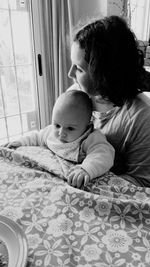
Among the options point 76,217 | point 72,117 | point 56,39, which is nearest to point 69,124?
point 72,117

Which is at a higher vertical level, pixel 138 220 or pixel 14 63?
pixel 14 63

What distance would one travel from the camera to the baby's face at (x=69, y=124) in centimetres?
92

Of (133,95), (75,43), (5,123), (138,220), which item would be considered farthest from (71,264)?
(5,123)

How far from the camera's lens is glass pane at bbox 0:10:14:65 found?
2.09m

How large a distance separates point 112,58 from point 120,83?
0.10m

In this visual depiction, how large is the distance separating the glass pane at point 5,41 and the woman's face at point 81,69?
1.34m

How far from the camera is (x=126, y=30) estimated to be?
0.96 meters

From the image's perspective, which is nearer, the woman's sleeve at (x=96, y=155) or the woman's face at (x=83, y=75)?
the woman's sleeve at (x=96, y=155)

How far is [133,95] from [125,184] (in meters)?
0.41

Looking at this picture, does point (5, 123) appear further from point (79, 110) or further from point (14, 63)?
point (79, 110)

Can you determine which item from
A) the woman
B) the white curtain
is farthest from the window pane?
the woman

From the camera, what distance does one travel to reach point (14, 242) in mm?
488

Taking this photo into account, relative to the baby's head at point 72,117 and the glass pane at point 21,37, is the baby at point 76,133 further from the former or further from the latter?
the glass pane at point 21,37

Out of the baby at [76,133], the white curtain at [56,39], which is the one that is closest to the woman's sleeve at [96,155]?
the baby at [76,133]
